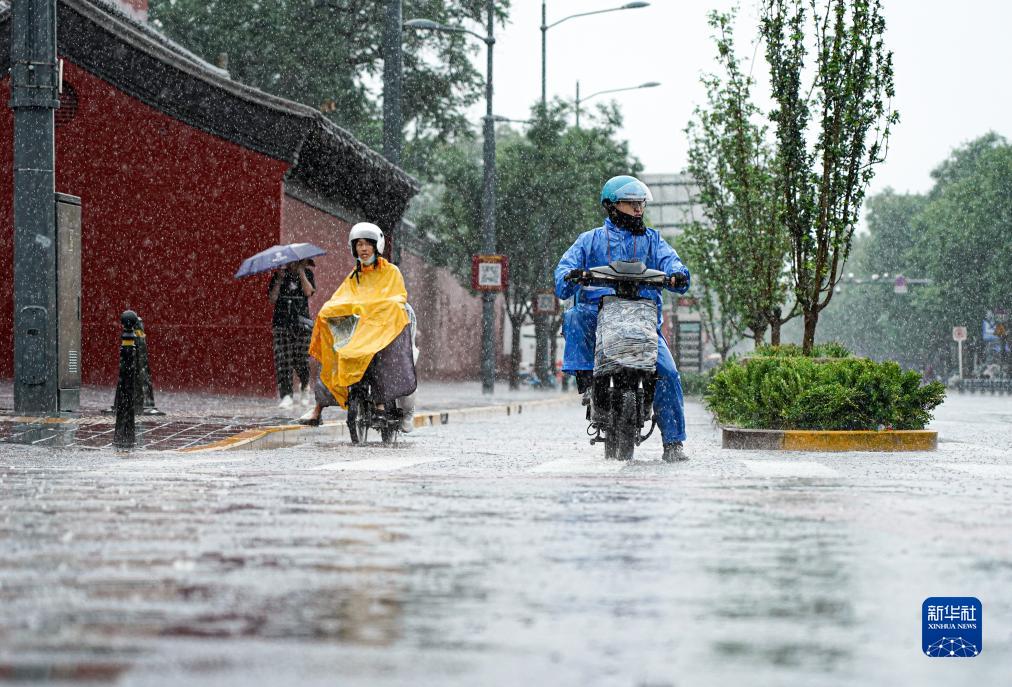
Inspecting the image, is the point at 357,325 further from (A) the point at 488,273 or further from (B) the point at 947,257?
(B) the point at 947,257

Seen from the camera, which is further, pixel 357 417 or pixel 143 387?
pixel 143 387

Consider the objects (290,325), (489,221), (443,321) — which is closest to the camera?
(290,325)

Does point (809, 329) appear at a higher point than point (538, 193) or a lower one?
lower

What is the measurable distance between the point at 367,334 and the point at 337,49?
31276mm

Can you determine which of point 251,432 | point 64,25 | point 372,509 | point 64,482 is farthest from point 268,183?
point 372,509

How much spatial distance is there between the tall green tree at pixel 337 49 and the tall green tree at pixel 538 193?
1755 mm

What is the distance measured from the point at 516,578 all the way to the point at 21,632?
168 centimetres

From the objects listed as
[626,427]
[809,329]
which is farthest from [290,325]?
[626,427]

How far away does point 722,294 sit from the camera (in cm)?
3316

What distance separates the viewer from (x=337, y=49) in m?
43.6

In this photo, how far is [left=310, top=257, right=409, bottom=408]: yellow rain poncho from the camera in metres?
13.4

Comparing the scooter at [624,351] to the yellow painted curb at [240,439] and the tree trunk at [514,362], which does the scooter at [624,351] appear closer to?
the yellow painted curb at [240,439]

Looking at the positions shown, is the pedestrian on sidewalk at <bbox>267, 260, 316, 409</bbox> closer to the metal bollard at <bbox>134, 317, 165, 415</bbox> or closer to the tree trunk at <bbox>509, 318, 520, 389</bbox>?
the metal bollard at <bbox>134, 317, 165, 415</bbox>

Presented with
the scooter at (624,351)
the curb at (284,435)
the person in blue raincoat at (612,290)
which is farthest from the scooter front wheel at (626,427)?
the curb at (284,435)
